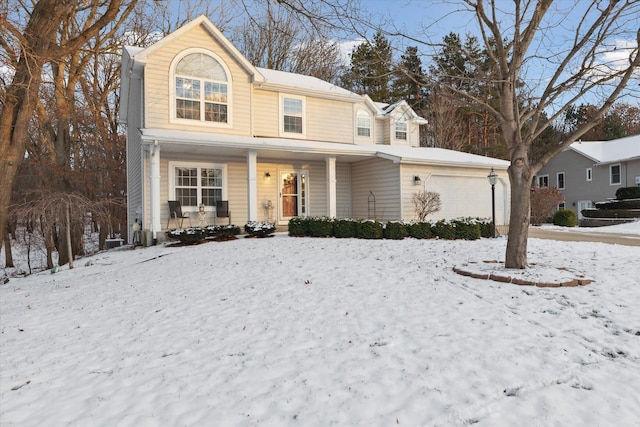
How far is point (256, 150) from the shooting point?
11.9 metres

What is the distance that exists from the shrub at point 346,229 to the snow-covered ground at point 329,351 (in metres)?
4.22

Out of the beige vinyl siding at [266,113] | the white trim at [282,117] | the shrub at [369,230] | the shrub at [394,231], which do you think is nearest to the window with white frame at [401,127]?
the white trim at [282,117]

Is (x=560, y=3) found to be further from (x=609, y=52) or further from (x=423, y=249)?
(x=423, y=249)

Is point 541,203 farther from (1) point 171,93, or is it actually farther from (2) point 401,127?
(1) point 171,93

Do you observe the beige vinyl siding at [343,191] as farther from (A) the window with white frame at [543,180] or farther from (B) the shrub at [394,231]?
(A) the window with white frame at [543,180]

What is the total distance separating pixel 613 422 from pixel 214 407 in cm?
258

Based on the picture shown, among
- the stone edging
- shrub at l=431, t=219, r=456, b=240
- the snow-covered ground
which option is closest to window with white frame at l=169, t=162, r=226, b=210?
the snow-covered ground

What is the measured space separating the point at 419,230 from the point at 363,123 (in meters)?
6.90

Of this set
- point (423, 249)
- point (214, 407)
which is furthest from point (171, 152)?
point (214, 407)

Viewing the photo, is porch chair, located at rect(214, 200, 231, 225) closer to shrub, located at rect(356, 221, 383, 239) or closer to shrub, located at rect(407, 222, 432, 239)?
shrub, located at rect(356, 221, 383, 239)

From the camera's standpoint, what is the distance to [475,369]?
307cm

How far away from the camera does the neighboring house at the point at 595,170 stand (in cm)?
2370

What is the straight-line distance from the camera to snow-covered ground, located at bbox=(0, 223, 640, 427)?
2.67 metres

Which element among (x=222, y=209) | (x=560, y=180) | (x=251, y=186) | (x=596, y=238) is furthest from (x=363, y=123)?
(x=560, y=180)
